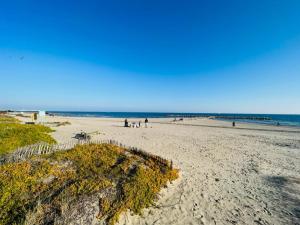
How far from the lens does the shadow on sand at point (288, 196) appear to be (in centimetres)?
652

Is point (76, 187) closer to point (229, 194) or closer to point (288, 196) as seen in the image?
point (229, 194)

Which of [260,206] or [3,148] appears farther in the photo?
[3,148]

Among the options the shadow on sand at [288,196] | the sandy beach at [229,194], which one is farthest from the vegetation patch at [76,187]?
the shadow on sand at [288,196]

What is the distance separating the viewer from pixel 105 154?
31.8 feet

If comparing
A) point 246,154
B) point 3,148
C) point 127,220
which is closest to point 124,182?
point 127,220

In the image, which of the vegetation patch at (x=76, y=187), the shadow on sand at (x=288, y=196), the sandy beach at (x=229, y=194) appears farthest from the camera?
the shadow on sand at (x=288, y=196)

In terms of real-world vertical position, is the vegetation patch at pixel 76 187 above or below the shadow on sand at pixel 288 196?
above

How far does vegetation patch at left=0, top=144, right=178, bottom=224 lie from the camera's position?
207 inches

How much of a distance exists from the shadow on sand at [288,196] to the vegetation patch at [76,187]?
4402mm

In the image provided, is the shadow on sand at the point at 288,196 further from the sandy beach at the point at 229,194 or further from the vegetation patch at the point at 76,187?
the vegetation patch at the point at 76,187

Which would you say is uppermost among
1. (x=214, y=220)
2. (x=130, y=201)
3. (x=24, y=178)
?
(x=24, y=178)

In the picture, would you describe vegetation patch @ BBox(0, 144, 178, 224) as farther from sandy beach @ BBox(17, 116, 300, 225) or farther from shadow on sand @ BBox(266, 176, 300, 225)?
shadow on sand @ BBox(266, 176, 300, 225)

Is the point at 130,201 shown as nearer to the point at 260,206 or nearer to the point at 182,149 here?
the point at 260,206

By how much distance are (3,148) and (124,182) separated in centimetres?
712
